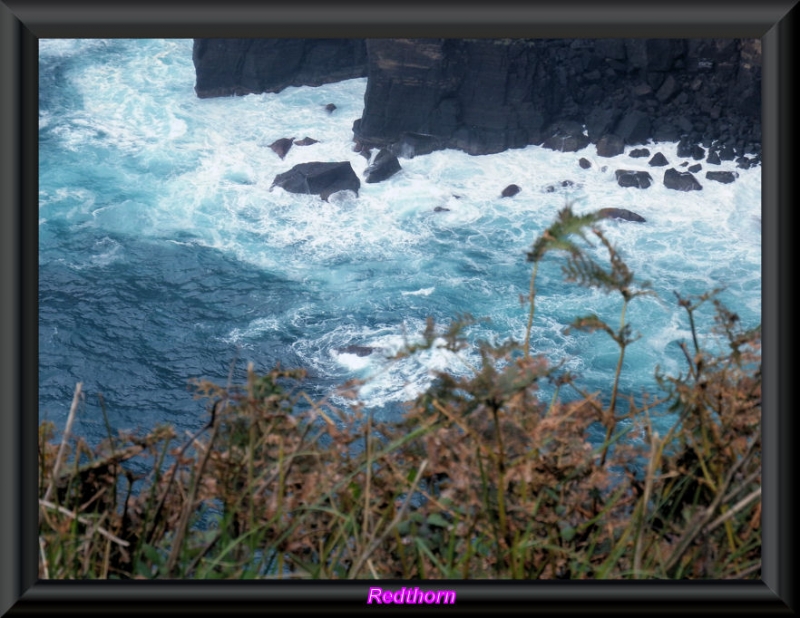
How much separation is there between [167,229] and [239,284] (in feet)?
16.9

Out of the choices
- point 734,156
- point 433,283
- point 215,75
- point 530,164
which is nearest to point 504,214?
point 530,164

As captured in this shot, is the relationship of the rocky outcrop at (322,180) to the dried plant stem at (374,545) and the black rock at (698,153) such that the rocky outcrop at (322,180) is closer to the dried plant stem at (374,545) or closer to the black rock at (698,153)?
the black rock at (698,153)

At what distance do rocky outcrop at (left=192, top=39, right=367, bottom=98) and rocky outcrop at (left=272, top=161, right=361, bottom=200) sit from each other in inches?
263

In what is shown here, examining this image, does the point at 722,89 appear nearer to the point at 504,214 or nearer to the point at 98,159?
the point at 504,214

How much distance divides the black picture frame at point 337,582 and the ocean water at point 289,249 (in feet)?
81.1

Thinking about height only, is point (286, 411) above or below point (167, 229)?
above

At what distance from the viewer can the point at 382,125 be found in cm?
4416

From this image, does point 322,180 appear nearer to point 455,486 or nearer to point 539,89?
point 539,89

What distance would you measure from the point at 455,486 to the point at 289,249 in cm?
3757

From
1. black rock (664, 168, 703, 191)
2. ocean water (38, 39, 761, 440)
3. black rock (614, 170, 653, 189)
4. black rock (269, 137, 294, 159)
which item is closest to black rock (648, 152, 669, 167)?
ocean water (38, 39, 761, 440)

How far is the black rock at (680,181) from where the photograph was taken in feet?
128

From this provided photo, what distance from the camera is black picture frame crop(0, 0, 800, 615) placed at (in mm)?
1403

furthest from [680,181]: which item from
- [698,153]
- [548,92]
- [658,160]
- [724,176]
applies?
[548,92]

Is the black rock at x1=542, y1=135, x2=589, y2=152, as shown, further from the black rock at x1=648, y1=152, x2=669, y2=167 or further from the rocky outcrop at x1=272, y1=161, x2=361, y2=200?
the rocky outcrop at x1=272, y1=161, x2=361, y2=200
